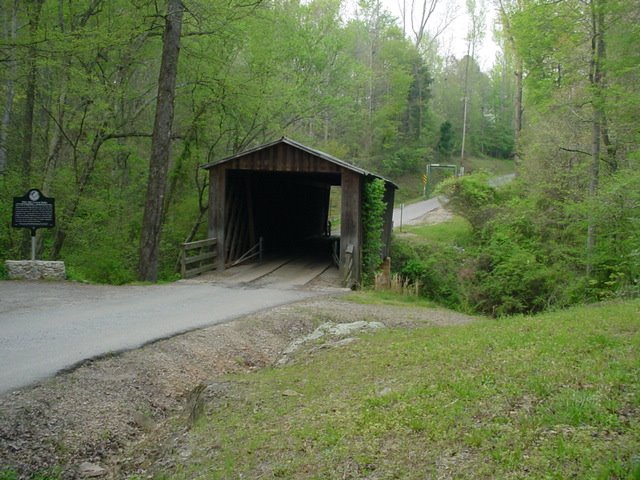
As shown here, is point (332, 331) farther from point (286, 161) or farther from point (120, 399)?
point (286, 161)

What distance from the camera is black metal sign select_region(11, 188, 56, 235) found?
12703 millimetres

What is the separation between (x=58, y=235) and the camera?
56.1ft

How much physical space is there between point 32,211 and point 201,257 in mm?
4274

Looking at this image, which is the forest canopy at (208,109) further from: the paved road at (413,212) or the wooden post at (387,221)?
the paved road at (413,212)

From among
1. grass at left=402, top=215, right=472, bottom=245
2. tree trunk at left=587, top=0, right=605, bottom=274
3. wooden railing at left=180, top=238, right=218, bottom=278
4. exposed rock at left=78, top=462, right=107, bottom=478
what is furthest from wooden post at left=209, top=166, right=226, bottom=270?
exposed rock at left=78, top=462, right=107, bottom=478

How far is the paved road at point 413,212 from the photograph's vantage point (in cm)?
3092

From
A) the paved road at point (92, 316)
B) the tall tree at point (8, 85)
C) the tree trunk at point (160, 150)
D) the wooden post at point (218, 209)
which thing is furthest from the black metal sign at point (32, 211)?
the wooden post at point (218, 209)

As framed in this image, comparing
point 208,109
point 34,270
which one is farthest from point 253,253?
point 34,270

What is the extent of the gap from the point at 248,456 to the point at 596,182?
47.9ft

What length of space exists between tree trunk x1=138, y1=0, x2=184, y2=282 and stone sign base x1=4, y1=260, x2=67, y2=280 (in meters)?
2.31

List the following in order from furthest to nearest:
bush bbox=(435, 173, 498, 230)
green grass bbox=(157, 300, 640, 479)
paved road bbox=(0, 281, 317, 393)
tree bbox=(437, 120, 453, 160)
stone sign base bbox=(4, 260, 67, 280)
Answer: tree bbox=(437, 120, 453, 160)
bush bbox=(435, 173, 498, 230)
stone sign base bbox=(4, 260, 67, 280)
paved road bbox=(0, 281, 317, 393)
green grass bbox=(157, 300, 640, 479)

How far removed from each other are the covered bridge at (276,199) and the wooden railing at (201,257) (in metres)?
0.22

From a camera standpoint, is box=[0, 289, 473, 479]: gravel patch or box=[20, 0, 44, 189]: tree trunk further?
box=[20, 0, 44, 189]: tree trunk

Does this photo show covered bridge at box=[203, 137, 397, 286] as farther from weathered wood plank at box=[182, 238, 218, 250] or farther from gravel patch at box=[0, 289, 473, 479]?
gravel patch at box=[0, 289, 473, 479]
